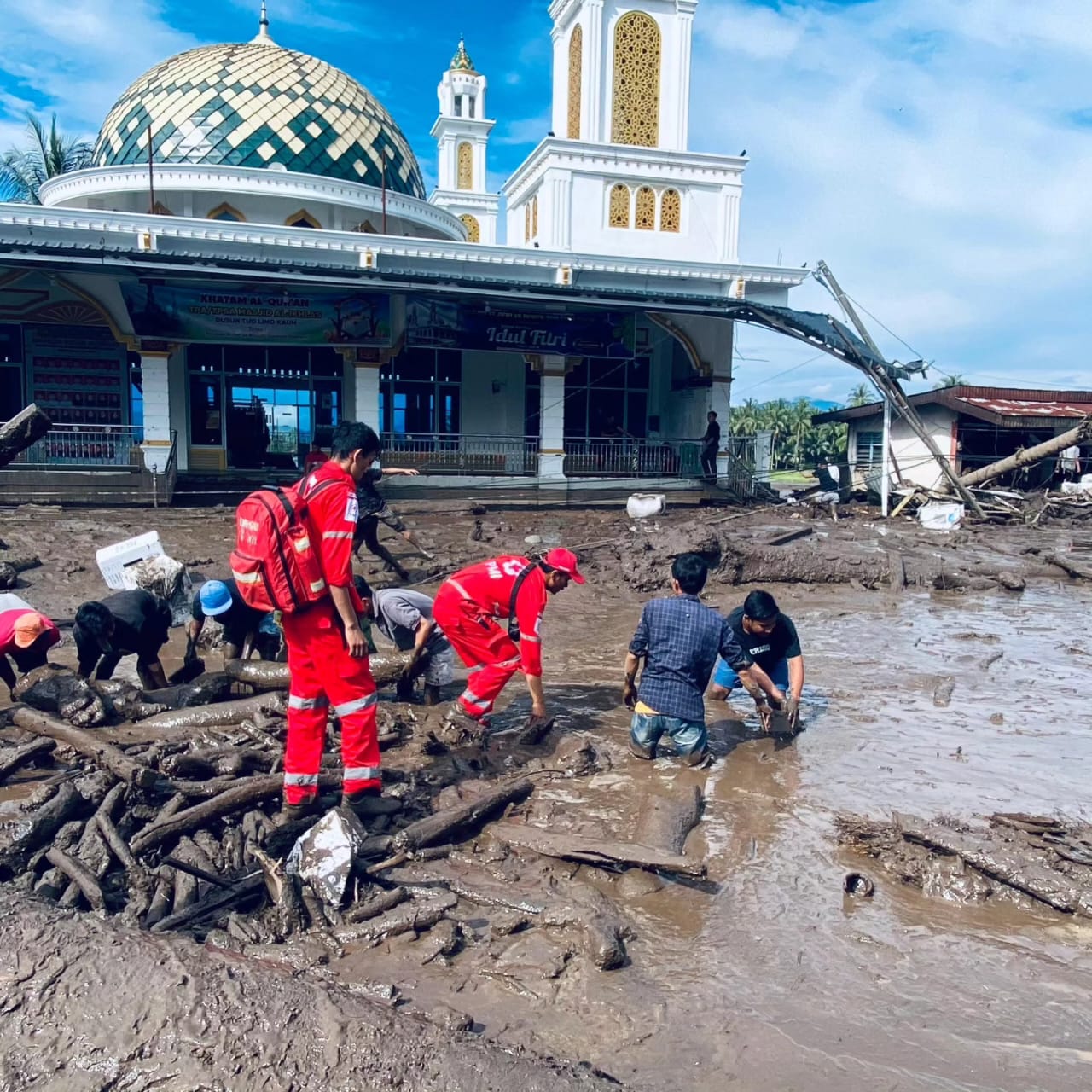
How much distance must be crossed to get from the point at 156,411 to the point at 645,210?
542 inches

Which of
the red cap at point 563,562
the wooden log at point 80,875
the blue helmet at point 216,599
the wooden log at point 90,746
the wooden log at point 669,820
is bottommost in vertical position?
the wooden log at point 669,820

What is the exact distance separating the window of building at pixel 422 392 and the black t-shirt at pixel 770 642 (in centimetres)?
1623

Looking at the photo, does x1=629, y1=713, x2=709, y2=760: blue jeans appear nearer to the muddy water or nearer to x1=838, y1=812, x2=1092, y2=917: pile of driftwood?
the muddy water

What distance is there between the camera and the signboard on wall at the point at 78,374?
18766 mm

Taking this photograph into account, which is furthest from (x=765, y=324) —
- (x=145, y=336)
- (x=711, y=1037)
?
(x=711, y=1037)

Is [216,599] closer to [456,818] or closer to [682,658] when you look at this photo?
[456,818]

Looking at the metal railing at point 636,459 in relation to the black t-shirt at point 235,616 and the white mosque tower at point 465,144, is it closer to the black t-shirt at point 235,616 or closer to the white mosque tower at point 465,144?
the black t-shirt at point 235,616

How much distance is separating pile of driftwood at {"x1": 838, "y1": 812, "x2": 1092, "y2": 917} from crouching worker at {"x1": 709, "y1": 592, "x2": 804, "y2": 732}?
1.33 metres

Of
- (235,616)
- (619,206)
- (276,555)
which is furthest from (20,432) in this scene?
(619,206)

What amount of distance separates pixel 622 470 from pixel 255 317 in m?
8.43

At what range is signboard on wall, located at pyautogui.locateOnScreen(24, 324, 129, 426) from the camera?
18.8 meters

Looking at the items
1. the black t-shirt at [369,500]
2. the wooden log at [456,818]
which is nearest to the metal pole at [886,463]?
the black t-shirt at [369,500]

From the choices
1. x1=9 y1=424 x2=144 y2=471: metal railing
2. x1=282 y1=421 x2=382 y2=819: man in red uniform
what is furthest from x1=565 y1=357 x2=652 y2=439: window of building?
x1=282 y1=421 x2=382 y2=819: man in red uniform

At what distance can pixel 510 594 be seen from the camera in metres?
6.06
